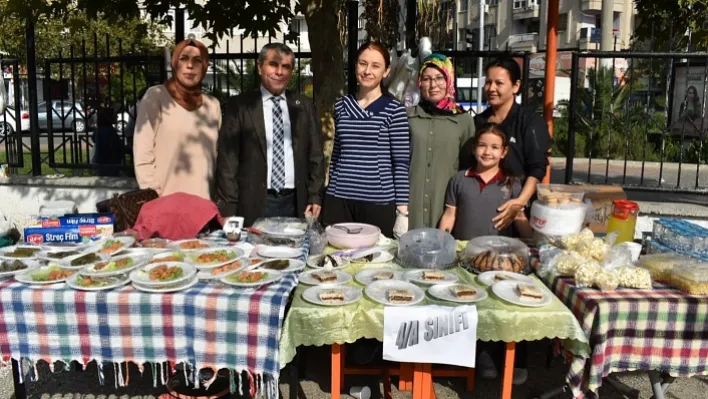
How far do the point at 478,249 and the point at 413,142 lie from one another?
94 cm

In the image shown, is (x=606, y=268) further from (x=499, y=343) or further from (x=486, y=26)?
(x=486, y=26)

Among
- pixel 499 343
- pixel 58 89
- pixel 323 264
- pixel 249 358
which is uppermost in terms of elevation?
pixel 58 89

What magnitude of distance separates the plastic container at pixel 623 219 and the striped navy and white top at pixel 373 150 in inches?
46.8

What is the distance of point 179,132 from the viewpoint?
384 cm

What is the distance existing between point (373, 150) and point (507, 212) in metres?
0.87

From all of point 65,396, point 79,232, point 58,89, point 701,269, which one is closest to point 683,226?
point 701,269

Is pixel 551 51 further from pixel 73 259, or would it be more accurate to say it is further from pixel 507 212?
→ pixel 73 259

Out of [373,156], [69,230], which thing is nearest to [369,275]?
[373,156]

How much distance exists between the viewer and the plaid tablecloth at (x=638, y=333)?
251 centimetres

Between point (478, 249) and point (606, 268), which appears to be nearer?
point (606, 268)

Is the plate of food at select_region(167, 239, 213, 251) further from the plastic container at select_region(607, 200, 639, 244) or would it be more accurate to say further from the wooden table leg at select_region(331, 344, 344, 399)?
the plastic container at select_region(607, 200, 639, 244)

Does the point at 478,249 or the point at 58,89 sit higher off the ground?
the point at 58,89

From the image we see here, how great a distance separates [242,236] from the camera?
350cm

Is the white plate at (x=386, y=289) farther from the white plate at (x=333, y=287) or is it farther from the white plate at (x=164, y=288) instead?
the white plate at (x=164, y=288)
